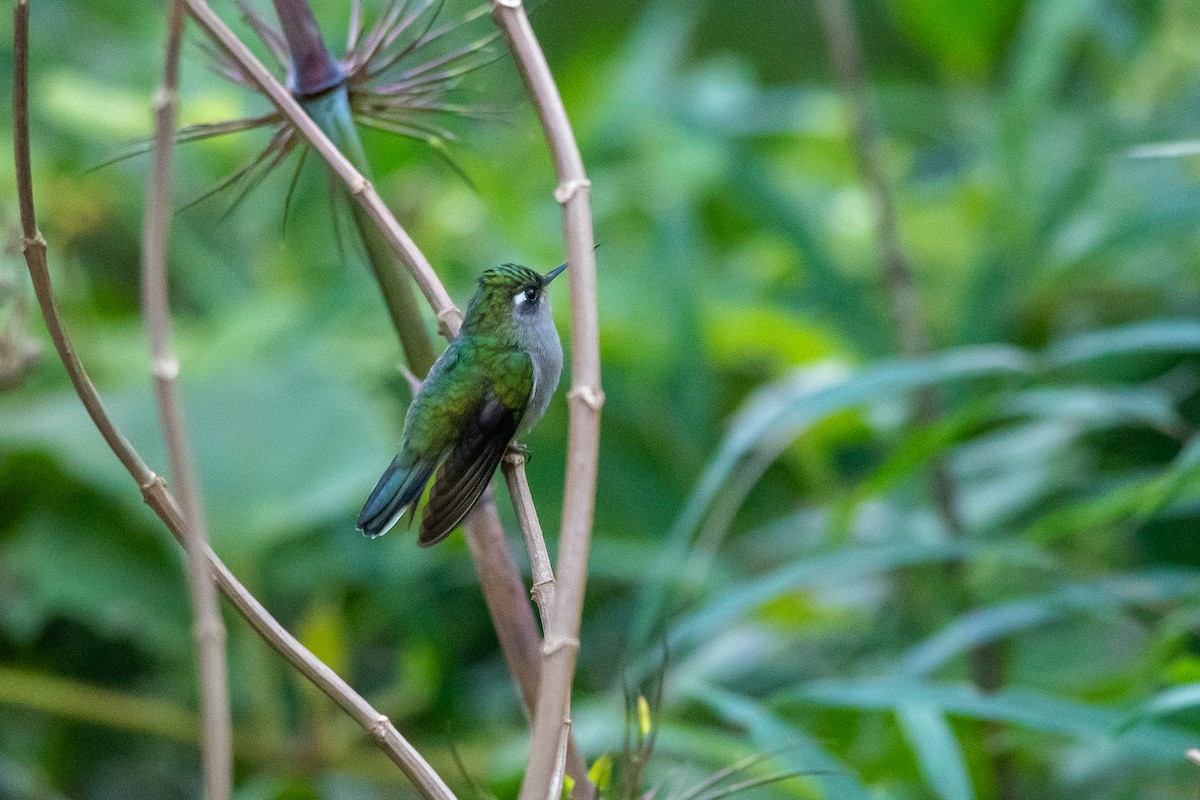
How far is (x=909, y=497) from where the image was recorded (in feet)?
7.98

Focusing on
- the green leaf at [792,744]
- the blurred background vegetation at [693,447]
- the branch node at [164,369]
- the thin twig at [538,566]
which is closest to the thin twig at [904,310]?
the blurred background vegetation at [693,447]

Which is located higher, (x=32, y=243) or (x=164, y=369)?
(x=32, y=243)

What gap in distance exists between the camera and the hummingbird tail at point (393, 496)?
0.88 metres

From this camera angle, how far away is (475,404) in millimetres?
1024

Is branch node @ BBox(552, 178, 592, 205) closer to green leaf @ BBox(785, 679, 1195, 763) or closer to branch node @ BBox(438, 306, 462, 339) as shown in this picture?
branch node @ BBox(438, 306, 462, 339)

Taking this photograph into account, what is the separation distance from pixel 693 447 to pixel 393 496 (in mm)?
1638

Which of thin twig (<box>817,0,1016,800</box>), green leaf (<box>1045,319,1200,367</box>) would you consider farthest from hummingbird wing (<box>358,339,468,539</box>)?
thin twig (<box>817,0,1016,800</box>)

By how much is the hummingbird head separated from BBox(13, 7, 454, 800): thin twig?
379mm

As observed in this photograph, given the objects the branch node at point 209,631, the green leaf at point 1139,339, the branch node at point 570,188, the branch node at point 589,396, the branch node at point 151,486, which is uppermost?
the green leaf at point 1139,339

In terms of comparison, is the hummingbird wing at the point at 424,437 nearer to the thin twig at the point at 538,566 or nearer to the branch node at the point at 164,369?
the thin twig at the point at 538,566

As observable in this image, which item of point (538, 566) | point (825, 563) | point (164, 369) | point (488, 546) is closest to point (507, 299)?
point (488, 546)

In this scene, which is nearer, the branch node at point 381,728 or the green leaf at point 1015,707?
the branch node at point 381,728

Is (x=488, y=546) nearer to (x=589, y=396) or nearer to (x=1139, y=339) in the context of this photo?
(x=589, y=396)

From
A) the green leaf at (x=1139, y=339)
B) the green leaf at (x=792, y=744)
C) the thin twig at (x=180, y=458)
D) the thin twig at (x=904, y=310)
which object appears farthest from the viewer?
the thin twig at (x=904, y=310)
